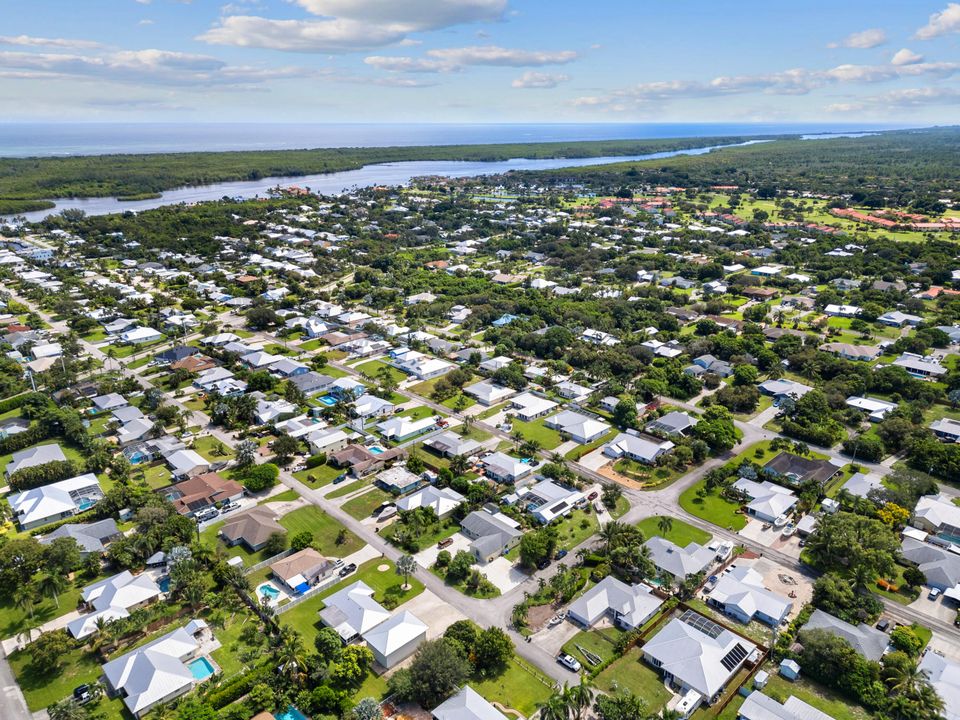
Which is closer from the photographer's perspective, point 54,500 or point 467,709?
point 467,709

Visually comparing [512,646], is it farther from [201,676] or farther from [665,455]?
[665,455]

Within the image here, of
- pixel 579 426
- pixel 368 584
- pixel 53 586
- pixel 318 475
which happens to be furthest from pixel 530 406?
pixel 53 586

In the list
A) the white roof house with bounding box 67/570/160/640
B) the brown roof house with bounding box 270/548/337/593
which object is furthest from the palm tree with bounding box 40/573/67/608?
the brown roof house with bounding box 270/548/337/593

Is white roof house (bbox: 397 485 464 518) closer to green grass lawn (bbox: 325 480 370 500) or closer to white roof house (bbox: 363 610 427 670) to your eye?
green grass lawn (bbox: 325 480 370 500)

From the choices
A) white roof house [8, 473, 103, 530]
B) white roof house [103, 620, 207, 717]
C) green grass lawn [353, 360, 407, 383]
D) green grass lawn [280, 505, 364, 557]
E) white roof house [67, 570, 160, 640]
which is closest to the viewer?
white roof house [103, 620, 207, 717]

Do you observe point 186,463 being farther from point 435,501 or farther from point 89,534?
point 435,501
